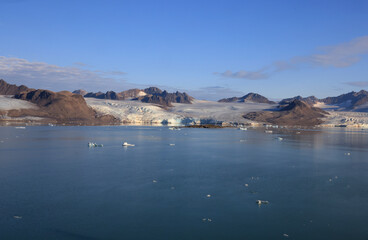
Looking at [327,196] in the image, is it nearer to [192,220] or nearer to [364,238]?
[364,238]

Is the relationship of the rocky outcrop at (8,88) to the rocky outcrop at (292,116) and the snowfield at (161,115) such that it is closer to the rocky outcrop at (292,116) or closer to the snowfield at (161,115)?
the snowfield at (161,115)

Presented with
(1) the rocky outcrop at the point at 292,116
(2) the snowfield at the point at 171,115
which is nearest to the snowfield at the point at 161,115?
(2) the snowfield at the point at 171,115

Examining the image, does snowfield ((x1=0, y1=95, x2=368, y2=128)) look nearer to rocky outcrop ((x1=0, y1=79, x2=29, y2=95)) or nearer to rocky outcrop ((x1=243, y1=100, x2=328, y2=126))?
rocky outcrop ((x1=243, y1=100, x2=328, y2=126))

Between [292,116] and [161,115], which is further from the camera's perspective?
[292,116]

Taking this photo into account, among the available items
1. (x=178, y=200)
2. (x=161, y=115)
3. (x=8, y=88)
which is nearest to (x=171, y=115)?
(x=161, y=115)

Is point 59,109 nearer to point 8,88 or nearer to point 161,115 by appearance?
point 161,115

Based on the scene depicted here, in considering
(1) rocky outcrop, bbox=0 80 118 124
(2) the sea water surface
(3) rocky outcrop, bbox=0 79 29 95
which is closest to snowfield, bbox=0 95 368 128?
(1) rocky outcrop, bbox=0 80 118 124

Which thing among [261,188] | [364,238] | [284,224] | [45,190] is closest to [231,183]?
[261,188]

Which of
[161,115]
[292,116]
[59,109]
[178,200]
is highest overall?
[59,109]
